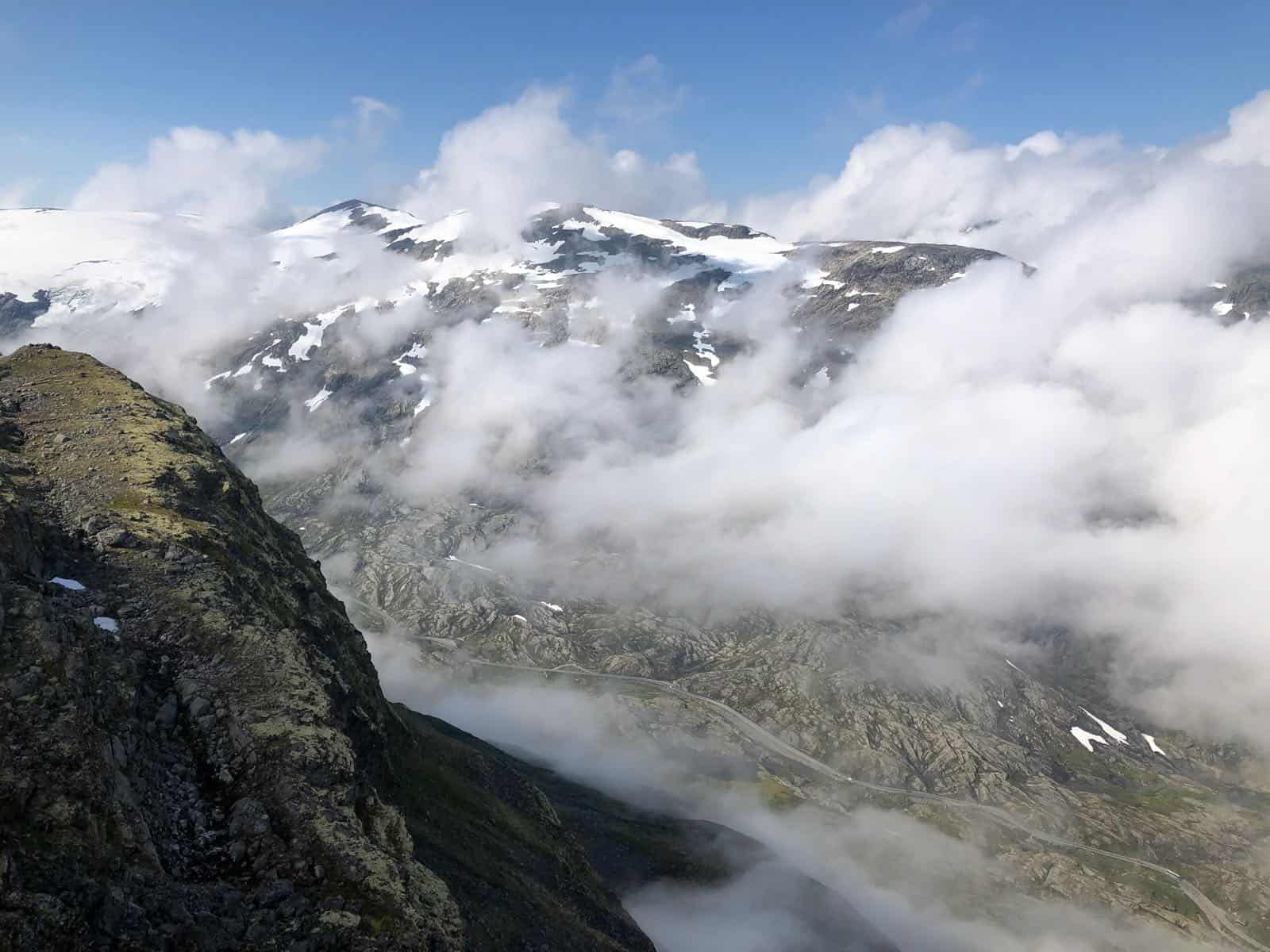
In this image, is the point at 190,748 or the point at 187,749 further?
the point at 190,748

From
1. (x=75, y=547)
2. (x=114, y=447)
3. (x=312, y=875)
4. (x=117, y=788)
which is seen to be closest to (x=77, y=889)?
(x=117, y=788)

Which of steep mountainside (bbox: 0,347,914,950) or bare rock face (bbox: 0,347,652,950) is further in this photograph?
steep mountainside (bbox: 0,347,914,950)

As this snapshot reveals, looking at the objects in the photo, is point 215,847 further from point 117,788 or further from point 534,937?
point 534,937

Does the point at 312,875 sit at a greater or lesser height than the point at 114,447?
lesser

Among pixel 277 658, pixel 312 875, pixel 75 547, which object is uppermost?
pixel 75 547

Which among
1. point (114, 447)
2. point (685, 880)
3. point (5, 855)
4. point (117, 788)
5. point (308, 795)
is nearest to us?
point (5, 855)

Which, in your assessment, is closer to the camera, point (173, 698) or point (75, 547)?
point (173, 698)

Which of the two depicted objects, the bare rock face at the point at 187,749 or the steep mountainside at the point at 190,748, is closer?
A: the bare rock face at the point at 187,749

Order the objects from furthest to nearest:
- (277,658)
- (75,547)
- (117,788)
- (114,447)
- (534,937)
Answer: (114,447) < (534,937) < (75,547) < (277,658) < (117,788)
